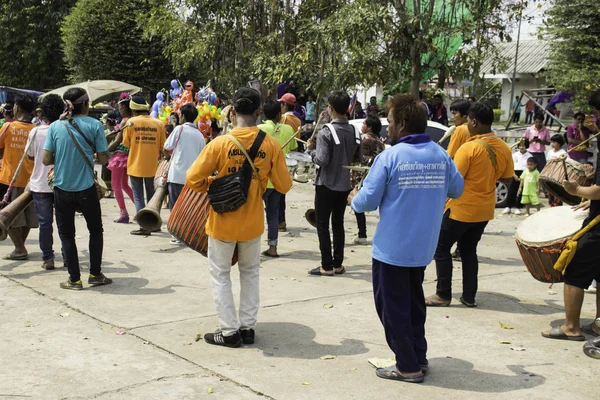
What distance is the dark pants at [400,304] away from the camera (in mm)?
4727

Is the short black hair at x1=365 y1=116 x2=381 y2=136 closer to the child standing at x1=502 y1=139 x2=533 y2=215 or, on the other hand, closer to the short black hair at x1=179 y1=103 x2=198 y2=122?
the short black hair at x1=179 y1=103 x2=198 y2=122

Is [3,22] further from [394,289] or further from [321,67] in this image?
[394,289]

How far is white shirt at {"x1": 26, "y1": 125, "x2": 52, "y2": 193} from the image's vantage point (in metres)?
7.57

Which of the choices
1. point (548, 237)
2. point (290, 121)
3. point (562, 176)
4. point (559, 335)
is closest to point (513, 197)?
point (290, 121)

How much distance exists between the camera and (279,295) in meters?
7.06

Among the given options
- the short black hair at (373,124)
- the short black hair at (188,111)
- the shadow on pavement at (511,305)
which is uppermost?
the short black hair at (188,111)

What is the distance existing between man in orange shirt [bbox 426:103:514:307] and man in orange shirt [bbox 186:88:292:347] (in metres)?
1.86

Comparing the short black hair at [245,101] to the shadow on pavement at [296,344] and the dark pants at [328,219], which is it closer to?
the shadow on pavement at [296,344]

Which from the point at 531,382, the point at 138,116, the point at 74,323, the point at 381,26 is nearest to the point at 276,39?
the point at 381,26

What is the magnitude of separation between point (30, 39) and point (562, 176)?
34.4m

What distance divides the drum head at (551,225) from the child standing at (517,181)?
7.39 m

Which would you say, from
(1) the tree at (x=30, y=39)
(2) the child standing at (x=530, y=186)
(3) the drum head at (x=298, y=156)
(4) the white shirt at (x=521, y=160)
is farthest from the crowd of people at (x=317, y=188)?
(1) the tree at (x=30, y=39)

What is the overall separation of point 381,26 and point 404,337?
34.9ft

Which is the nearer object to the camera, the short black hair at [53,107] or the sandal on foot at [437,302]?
the sandal on foot at [437,302]
